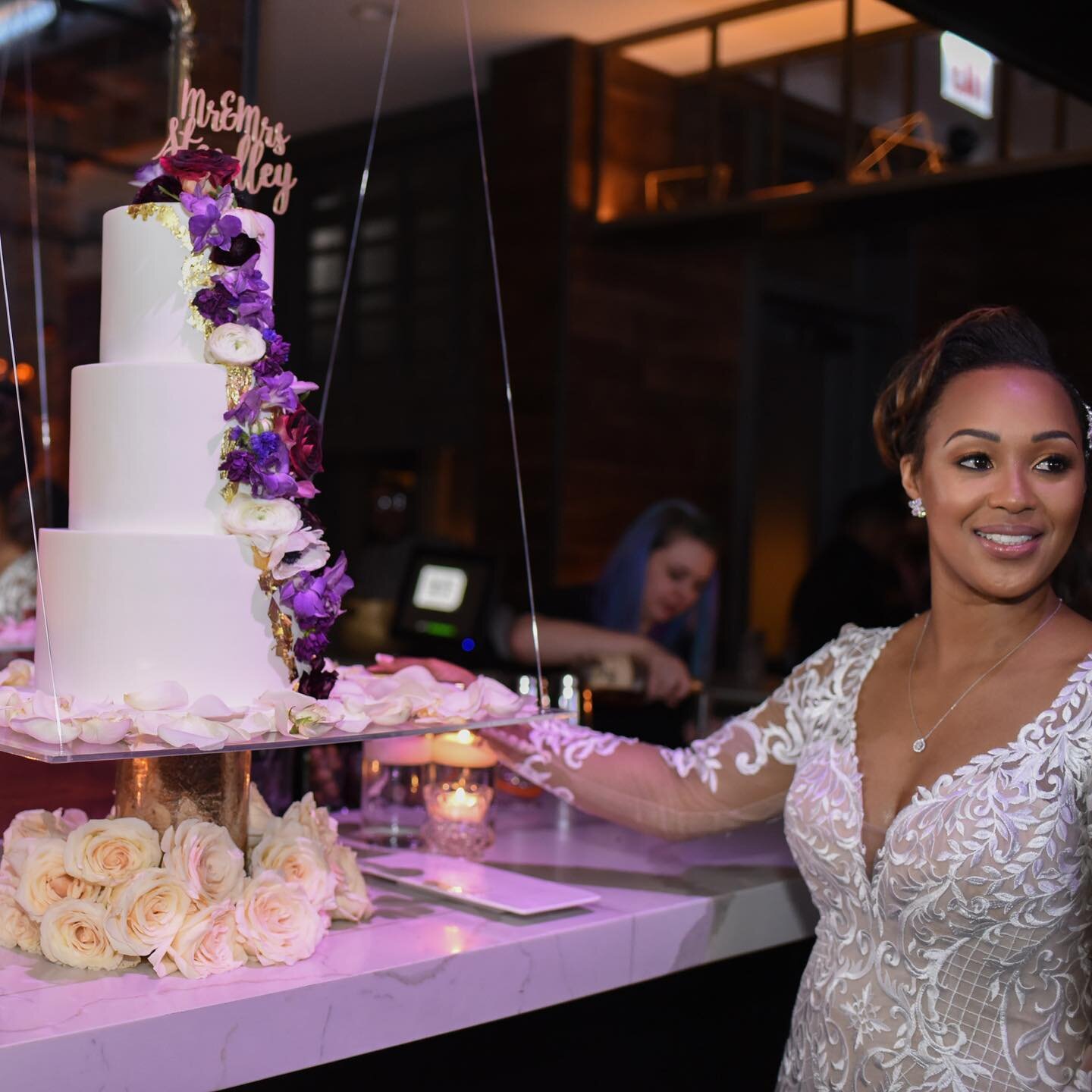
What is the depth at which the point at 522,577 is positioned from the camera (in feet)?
18.9

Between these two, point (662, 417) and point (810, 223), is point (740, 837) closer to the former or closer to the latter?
point (810, 223)

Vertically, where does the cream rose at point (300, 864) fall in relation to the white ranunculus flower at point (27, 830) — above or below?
below

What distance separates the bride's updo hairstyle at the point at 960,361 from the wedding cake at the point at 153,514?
876 millimetres

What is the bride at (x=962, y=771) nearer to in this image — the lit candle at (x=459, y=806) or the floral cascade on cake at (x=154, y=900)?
the lit candle at (x=459, y=806)

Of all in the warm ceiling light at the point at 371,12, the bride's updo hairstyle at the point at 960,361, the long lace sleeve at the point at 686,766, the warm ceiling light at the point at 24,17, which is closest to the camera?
the bride's updo hairstyle at the point at 960,361

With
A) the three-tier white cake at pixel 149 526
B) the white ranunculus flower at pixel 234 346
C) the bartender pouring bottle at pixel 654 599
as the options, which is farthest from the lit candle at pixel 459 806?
the bartender pouring bottle at pixel 654 599

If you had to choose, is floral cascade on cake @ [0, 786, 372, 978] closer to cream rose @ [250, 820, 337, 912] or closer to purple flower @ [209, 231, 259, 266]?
cream rose @ [250, 820, 337, 912]

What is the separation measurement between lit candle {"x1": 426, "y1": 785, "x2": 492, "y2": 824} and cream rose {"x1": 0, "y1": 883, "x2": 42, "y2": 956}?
2.28 feet

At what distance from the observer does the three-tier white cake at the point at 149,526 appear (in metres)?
1.57

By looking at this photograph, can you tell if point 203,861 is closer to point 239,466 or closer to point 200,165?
point 239,466

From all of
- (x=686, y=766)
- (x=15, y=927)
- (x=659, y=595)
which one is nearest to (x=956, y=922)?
(x=686, y=766)

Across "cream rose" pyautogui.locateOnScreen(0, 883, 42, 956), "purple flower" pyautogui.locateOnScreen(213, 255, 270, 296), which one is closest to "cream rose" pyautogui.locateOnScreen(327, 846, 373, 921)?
"cream rose" pyautogui.locateOnScreen(0, 883, 42, 956)

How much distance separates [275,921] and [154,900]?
137 millimetres

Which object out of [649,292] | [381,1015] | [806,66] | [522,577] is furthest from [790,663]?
[381,1015]
